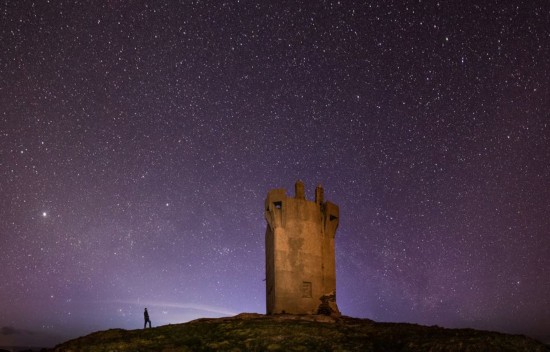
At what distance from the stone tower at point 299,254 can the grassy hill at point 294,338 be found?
6021mm

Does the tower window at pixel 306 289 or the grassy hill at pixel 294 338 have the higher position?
the tower window at pixel 306 289

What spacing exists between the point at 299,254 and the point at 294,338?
37.1ft

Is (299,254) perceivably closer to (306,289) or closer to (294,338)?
(306,289)

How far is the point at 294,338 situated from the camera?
1942 centimetres

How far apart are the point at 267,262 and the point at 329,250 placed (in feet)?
14.9

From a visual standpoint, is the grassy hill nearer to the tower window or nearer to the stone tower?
the stone tower

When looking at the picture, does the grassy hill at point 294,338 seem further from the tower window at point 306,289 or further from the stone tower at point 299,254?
the tower window at point 306,289

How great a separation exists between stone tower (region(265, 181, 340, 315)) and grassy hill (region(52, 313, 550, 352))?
237 inches

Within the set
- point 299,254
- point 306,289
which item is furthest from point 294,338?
point 299,254

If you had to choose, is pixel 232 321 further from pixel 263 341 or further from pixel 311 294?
pixel 311 294

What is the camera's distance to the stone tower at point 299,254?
29500 millimetres

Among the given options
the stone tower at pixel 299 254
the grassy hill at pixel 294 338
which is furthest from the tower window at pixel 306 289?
the grassy hill at pixel 294 338

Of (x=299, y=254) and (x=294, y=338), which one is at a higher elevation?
(x=299, y=254)

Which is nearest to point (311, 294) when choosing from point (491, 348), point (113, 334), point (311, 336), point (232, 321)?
point (232, 321)
